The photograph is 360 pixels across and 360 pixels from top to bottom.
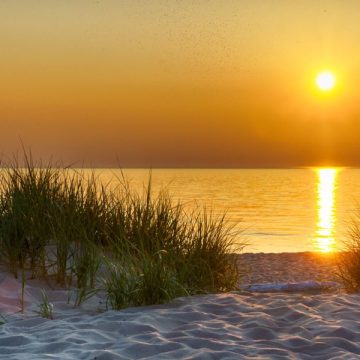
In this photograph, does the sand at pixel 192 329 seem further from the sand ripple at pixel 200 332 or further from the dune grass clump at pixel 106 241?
the dune grass clump at pixel 106 241

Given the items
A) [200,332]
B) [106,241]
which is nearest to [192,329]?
[200,332]

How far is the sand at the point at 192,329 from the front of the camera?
4211 mm

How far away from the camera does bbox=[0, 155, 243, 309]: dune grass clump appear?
6020 millimetres

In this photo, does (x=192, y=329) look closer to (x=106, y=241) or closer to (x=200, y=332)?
(x=200, y=332)

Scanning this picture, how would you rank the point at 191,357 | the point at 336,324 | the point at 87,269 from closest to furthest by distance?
the point at 191,357 → the point at 336,324 → the point at 87,269

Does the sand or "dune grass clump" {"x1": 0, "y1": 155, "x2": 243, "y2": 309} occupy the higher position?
"dune grass clump" {"x1": 0, "y1": 155, "x2": 243, "y2": 309}

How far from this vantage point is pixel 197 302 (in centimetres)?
579

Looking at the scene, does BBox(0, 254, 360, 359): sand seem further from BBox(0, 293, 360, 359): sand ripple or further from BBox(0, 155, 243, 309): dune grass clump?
BBox(0, 155, 243, 309): dune grass clump

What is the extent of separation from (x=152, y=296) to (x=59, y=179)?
10.3 ft

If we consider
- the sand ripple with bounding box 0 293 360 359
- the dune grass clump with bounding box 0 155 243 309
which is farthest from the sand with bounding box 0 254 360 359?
the dune grass clump with bounding box 0 155 243 309

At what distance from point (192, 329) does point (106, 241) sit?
3570 millimetres

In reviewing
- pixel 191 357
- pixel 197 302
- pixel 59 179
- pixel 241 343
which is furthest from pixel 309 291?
pixel 191 357

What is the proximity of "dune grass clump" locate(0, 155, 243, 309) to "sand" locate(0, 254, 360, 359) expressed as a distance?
31 centimetres

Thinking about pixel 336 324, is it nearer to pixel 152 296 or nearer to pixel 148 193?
pixel 152 296
